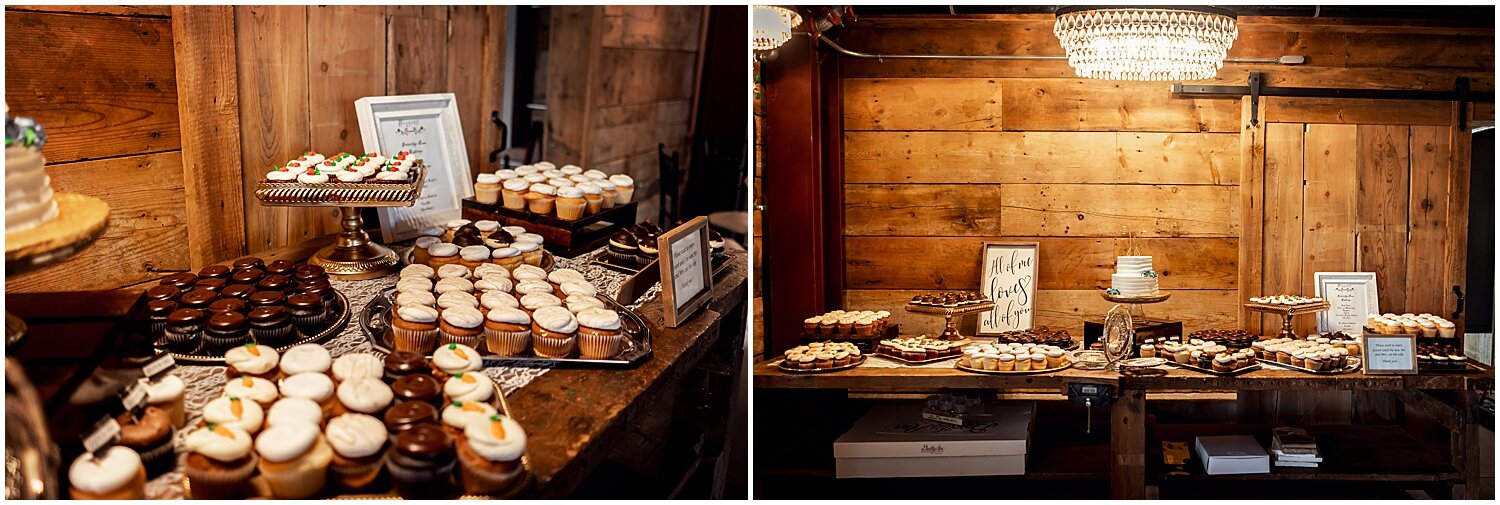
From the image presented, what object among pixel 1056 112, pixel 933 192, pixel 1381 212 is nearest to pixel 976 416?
pixel 933 192

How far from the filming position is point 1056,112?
390 cm

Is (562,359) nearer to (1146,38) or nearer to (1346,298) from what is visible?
(1146,38)

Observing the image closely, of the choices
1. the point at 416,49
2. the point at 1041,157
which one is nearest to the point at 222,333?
the point at 416,49

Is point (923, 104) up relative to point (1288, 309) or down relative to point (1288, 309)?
up

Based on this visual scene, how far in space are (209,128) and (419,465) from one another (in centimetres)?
159

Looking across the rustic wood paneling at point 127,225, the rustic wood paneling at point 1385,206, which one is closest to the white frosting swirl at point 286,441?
the rustic wood paneling at point 127,225

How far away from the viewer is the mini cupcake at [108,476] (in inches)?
50.5

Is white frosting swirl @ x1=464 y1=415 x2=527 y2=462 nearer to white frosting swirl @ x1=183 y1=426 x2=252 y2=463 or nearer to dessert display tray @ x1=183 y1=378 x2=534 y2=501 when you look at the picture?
dessert display tray @ x1=183 y1=378 x2=534 y2=501

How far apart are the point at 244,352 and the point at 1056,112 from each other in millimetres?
2990

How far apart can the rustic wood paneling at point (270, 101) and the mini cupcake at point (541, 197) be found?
0.62 metres

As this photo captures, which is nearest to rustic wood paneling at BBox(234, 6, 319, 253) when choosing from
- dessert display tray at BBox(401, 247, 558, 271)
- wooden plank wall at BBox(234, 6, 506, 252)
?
wooden plank wall at BBox(234, 6, 506, 252)

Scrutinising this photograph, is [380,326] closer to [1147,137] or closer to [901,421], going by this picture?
[901,421]

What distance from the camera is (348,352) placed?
2.01m

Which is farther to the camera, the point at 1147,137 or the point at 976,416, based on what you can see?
the point at 1147,137
